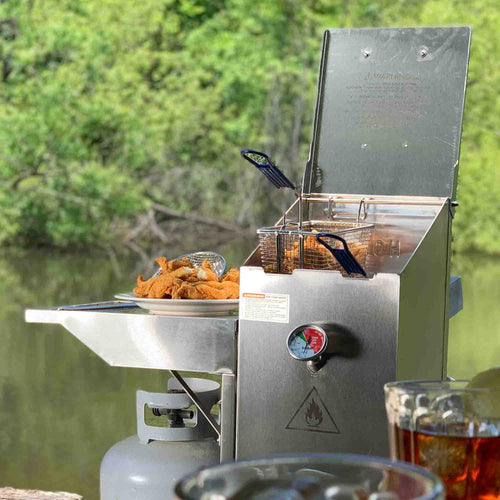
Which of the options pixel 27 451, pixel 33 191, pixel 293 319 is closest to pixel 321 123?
pixel 293 319

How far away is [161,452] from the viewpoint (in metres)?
2.24

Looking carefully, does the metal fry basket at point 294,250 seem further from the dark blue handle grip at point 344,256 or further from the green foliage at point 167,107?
the green foliage at point 167,107

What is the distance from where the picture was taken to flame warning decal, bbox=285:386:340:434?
6.02ft

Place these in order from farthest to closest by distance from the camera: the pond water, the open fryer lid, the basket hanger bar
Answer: the pond water, the open fryer lid, the basket hanger bar

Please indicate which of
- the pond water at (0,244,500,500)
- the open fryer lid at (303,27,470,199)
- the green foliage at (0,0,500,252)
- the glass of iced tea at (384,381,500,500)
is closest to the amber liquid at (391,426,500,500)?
the glass of iced tea at (384,381,500,500)

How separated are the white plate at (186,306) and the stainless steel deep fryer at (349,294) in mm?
49

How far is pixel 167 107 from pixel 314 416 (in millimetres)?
14007

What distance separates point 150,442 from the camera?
90.0 inches

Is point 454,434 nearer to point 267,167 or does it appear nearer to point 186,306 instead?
point 267,167

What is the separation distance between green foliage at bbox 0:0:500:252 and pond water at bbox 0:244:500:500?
813 mm

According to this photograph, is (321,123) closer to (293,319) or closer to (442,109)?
(442,109)

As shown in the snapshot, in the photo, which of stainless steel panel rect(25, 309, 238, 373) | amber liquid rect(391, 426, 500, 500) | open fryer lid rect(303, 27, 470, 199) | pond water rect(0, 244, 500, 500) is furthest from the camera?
pond water rect(0, 244, 500, 500)

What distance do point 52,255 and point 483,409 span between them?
14.3m

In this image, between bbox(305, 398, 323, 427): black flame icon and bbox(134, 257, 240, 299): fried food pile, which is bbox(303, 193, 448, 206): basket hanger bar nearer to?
bbox(134, 257, 240, 299): fried food pile
